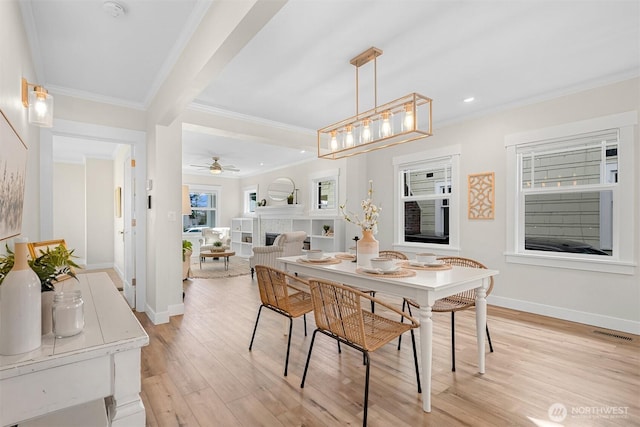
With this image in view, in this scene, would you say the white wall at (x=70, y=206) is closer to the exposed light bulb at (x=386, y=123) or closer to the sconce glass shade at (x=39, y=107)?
the sconce glass shade at (x=39, y=107)

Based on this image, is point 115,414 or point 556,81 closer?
point 115,414

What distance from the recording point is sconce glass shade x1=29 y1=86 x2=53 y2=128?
7.00 ft

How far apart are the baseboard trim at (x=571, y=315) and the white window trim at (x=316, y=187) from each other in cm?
345

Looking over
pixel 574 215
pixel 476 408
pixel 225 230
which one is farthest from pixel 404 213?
pixel 225 230

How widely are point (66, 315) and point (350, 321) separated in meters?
1.40


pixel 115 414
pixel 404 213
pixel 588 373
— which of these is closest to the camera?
pixel 115 414

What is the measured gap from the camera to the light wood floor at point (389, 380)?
1872mm

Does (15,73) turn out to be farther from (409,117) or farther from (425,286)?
(425,286)

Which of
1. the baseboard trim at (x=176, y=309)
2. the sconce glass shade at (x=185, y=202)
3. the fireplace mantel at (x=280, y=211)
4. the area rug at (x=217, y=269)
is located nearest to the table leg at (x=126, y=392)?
the baseboard trim at (x=176, y=309)

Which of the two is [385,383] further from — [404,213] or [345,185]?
[345,185]

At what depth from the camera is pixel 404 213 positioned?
5258 mm

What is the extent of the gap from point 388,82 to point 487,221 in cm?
230

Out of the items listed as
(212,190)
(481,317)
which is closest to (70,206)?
(212,190)

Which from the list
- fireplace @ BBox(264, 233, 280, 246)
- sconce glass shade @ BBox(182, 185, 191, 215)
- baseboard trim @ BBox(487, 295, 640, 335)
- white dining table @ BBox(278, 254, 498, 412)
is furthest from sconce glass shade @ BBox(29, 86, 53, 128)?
fireplace @ BBox(264, 233, 280, 246)
